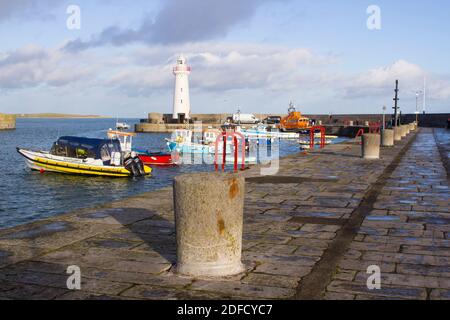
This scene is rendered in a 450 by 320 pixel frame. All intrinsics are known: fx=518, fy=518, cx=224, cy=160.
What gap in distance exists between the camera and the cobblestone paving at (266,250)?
514 centimetres

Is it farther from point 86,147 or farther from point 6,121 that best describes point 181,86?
point 6,121

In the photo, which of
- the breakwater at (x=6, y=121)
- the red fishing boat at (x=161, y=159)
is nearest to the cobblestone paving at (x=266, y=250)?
the red fishing boat at (x=161, y=159)

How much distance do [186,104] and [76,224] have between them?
81.4 m

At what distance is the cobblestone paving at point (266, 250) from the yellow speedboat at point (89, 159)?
2196cm

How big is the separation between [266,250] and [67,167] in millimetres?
29093

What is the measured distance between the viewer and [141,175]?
110 ft

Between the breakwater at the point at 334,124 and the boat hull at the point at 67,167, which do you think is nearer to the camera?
the boat hull at the point at 67,167

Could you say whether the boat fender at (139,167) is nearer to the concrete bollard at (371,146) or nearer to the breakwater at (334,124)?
the concrete bollard at (371,146)

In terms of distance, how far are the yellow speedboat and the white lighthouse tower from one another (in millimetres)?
51770

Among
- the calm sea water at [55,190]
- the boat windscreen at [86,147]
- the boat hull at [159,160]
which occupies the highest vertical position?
the boat windscreen at [86,147]

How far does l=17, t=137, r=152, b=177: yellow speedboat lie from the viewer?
1298 inches

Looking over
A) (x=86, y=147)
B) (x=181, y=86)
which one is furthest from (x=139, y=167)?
(x=181, y=86)

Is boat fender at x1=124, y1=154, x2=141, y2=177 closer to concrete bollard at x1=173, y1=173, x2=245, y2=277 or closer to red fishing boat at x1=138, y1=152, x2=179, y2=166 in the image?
red fishing boat at x1=138, y1=152, x2=179, y2=166
